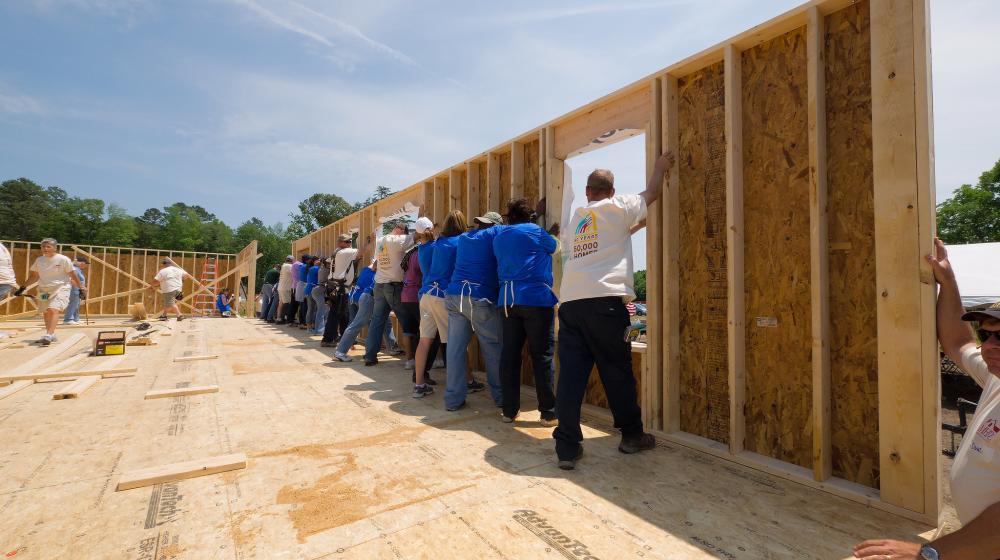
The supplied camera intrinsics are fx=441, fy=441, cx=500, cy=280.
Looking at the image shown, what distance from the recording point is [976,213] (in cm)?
2700

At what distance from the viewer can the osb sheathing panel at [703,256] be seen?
320 centimetres

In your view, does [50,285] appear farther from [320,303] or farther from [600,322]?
[600,322]

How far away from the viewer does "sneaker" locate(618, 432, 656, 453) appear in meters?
3.00

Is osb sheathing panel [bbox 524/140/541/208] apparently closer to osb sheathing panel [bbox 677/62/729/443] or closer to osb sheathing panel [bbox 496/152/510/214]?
osb sheathing panel [bbox 496/152/510/214]

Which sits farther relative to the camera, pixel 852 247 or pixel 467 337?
pixel 467 337

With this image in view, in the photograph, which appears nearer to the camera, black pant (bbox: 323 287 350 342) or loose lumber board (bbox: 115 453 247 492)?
loose lumber board (bbox: 115 453 247 492)

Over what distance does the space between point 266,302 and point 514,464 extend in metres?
12.7

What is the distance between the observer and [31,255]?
50.4 feet

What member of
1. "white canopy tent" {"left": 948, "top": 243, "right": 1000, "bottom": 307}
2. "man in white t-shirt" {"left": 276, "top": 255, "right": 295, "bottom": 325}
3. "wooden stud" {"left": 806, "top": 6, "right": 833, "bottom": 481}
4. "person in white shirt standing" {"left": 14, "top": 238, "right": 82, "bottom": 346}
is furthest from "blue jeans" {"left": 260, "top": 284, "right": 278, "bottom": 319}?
"white canopy tent" {"left": 948, "top": 243, "right": 1000, "bottom": 307}

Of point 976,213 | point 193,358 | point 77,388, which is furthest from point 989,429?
point 976,213

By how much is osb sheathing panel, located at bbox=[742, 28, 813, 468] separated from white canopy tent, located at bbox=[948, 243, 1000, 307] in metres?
7.05

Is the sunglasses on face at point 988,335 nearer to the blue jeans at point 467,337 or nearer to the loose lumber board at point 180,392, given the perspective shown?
the blue jeans at point 467,337

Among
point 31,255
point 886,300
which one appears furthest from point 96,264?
point 886,300

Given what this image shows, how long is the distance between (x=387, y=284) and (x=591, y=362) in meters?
3.54
